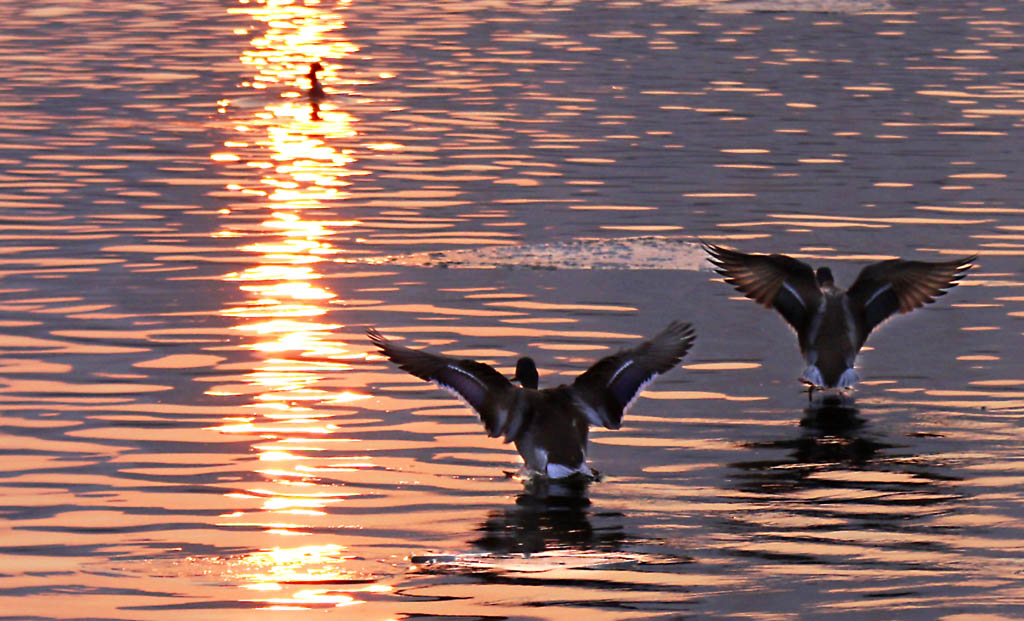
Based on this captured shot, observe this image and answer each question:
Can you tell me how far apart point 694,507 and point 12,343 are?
26.9 ft

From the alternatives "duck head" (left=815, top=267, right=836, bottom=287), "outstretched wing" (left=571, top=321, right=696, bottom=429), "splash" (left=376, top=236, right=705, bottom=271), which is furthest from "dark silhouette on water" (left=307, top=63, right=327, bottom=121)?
"outstretched wing" (left=571, top=321, right=696, bottom=429)

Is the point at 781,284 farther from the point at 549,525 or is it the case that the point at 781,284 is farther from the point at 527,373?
the point at 549,525

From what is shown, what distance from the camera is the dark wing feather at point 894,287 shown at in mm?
17391

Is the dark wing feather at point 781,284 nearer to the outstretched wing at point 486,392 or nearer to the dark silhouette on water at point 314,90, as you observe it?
the outstretched wing at point 486,392

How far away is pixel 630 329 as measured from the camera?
64.6ft

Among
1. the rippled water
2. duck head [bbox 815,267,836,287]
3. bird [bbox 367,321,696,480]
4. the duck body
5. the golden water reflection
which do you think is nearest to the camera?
the rippled water

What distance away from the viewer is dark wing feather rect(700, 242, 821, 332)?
56.8ft

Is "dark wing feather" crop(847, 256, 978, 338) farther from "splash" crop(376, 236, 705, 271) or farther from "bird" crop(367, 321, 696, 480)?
"splash" crop(376, 236, 705, 271)

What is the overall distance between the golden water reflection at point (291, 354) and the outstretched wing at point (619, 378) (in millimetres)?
1794

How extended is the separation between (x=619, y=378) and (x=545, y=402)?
0.61 metres

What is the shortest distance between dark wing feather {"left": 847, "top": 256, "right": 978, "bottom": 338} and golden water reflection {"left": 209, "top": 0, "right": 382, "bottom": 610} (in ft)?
14.9

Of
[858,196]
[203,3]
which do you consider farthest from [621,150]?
[203,3]

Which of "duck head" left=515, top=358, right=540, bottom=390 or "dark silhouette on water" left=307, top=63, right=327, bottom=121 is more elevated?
"dark silhouette on water" left=307, top=63, right=327, bottom=121

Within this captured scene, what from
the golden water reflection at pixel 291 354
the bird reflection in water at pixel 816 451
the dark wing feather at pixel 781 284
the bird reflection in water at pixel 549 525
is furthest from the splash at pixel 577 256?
the bird reflection in water at pixel 549 525
